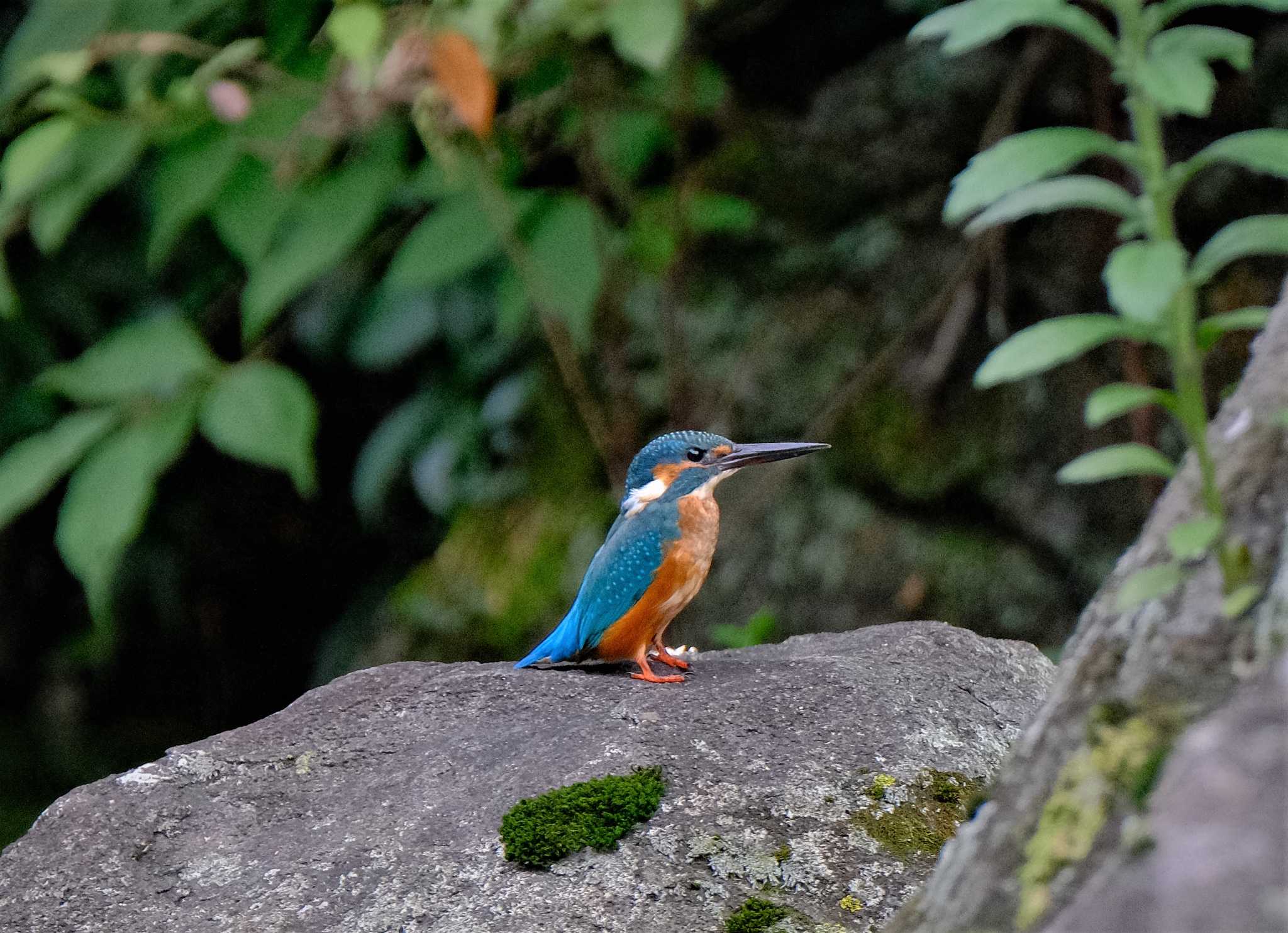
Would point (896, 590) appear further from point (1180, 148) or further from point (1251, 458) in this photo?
point (1251, 458)

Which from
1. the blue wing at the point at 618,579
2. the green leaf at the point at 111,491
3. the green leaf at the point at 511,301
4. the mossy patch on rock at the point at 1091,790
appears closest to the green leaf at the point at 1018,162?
the mossy patch on rock at the point at 1091,790

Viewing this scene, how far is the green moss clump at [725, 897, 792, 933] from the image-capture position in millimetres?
1957

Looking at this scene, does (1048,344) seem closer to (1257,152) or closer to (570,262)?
(1257,152)

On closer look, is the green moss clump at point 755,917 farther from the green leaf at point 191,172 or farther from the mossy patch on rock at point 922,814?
the green leaf at point 191,172

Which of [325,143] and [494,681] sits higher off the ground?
[325,143]

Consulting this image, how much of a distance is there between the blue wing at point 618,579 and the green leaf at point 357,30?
1100 mm

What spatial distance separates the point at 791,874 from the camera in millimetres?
2051

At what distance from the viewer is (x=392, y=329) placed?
13.9ft

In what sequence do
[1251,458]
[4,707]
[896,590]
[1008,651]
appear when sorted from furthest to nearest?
1. [4,707]
2. [896,590]
3. [1008,651]
4. [1251,458]

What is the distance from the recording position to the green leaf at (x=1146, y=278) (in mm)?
1021

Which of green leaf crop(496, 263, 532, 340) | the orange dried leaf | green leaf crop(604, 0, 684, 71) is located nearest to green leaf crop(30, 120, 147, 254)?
the orange dried leaf

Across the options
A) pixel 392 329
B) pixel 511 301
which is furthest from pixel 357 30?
pixel 392 329

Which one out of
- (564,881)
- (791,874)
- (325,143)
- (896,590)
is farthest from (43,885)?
(896,590)

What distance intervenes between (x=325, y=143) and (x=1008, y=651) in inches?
78.9
